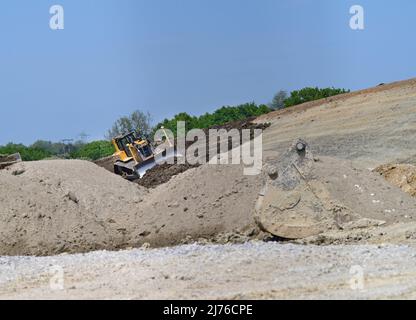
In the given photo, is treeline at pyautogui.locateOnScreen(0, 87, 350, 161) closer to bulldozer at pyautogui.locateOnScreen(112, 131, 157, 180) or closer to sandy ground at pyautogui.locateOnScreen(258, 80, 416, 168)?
sandy ground at pyautogui.locateOnScreen(258, 80, 416, 168)

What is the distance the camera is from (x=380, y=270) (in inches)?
399

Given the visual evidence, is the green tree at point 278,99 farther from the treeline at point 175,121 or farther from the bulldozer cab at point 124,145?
the bulldozer cab at point 124,145

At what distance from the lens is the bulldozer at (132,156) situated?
87.7 feet

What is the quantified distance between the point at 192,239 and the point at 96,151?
39375 millimetres

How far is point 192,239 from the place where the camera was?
15.4 meters

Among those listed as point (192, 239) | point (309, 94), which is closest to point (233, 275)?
point (192, 239)

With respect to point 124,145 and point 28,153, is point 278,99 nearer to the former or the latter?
point 28,153

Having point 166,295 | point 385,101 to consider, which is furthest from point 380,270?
point 385,101

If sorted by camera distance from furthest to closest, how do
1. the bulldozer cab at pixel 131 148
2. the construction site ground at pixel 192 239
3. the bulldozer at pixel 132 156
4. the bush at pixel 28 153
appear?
1. the bush at pixel 28 153
2. the bulldozer cab at pixel 131 148
3. the bulldozer at pixel 132 156
4. the construction site ground at pixel 192 239

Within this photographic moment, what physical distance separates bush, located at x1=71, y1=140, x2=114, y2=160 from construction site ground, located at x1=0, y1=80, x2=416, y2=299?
28.0 m

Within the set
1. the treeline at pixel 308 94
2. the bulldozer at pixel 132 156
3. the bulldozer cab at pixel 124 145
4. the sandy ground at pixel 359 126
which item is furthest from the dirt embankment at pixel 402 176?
the treeline at pixel 308 94

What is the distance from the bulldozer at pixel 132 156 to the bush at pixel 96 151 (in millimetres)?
22998

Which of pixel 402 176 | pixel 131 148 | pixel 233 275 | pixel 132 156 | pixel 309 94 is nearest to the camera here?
pixel 233 275

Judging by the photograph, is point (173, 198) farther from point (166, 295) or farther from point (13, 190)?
point (166, 295)
